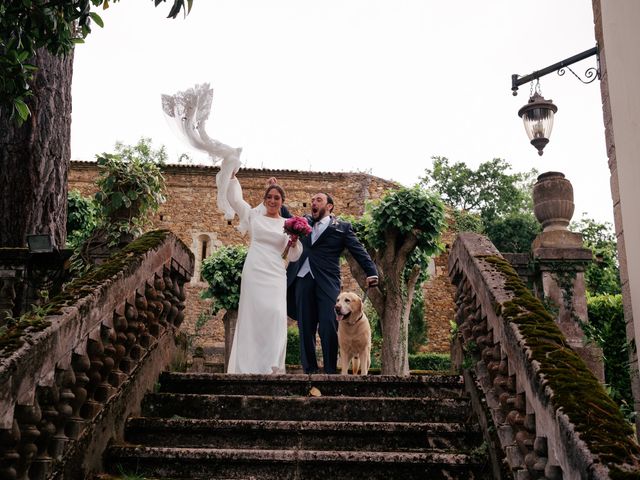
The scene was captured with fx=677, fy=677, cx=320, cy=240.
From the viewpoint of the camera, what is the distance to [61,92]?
27.4ft

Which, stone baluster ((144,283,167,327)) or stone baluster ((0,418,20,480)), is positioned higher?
stone baluster ((144,283,167,327))

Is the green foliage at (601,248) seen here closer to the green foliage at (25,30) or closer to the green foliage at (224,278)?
the green foliage at (224,278)

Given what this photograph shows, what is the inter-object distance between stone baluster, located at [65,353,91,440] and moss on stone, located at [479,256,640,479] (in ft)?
8.51

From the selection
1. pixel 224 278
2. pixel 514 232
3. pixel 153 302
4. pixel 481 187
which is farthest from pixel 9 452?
pixel 481 187

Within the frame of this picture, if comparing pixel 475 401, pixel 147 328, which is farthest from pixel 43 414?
pixel 475 401

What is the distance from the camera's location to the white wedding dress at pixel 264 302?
7410mm

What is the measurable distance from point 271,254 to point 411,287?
971 centimetres

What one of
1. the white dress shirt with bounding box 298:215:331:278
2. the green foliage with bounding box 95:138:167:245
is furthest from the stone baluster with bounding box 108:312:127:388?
the white dress shirt with bounding box 298:215:331:278

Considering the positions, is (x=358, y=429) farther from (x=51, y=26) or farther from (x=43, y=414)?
(x=51, y=26)

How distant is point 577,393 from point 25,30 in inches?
194

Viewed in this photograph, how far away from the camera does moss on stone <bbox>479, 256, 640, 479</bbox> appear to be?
2655mm

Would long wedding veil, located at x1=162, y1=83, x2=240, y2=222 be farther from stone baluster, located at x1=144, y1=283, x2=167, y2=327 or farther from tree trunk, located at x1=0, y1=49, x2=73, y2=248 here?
stone baluster, located at x1=144, y1=283, x2=167, y2=327

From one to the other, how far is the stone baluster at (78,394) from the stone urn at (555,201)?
4.54 m

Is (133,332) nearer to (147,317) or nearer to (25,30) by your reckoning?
(147,317)
